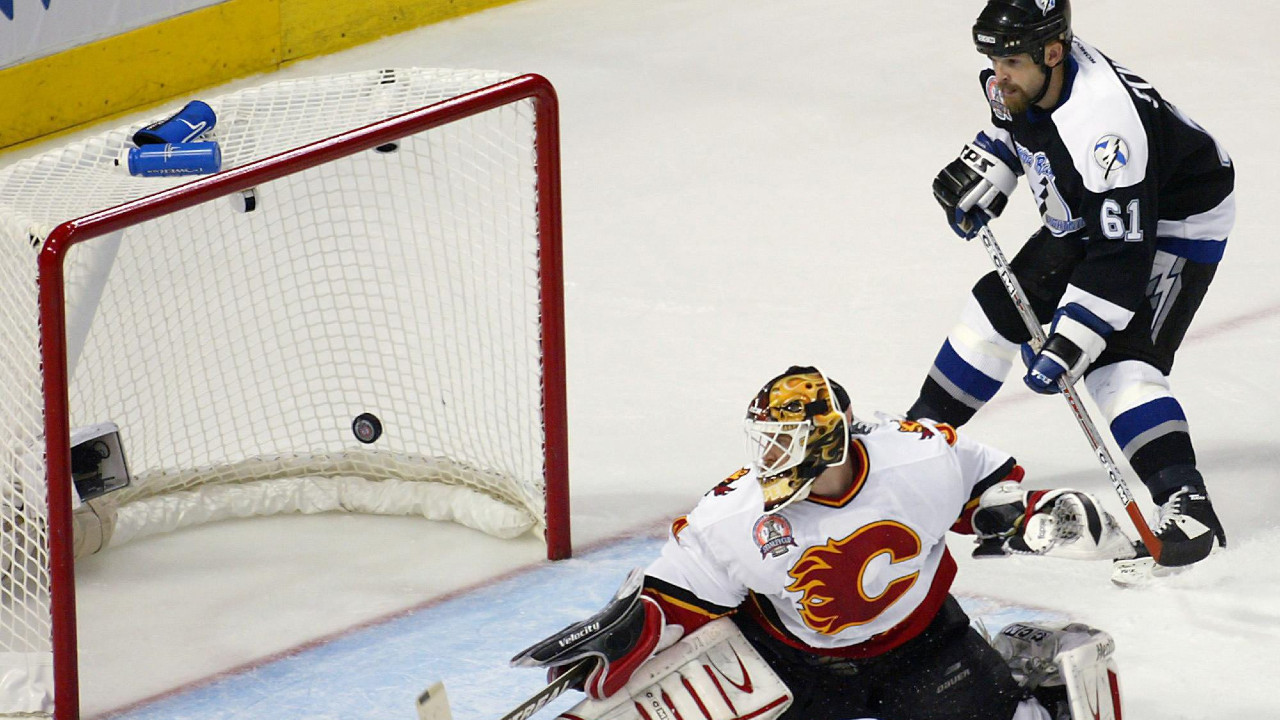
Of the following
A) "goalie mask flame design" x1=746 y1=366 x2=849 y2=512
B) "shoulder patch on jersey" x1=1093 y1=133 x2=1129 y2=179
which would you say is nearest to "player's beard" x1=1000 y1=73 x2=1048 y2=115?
"shoulder patch on jersey" x1=1093 y1=133 x2=1129 y2=179

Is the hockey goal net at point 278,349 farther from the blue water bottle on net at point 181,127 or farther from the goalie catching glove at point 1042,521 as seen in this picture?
the goalie catching glove at point 1042,521

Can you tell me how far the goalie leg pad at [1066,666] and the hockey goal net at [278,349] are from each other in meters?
1.23

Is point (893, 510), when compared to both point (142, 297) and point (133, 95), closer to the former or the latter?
point (142, 297)

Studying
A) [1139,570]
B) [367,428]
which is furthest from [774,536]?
[367,428]

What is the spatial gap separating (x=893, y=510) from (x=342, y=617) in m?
1.42

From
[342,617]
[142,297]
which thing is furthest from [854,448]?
[142,297]

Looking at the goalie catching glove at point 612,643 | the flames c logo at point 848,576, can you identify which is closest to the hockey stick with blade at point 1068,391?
the flames c logo at point 848,576

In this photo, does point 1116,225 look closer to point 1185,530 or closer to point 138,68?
point 1185,530

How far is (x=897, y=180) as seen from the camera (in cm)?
570

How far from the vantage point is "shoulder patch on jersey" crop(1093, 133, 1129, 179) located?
10.6 ft

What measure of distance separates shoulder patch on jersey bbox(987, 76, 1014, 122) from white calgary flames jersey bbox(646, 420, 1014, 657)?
907mm

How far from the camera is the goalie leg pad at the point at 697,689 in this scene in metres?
Result: 2.70

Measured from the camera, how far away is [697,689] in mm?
2709

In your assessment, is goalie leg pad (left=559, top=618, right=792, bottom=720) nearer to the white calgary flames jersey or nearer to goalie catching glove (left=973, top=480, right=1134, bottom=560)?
the white calgary flames jersey
